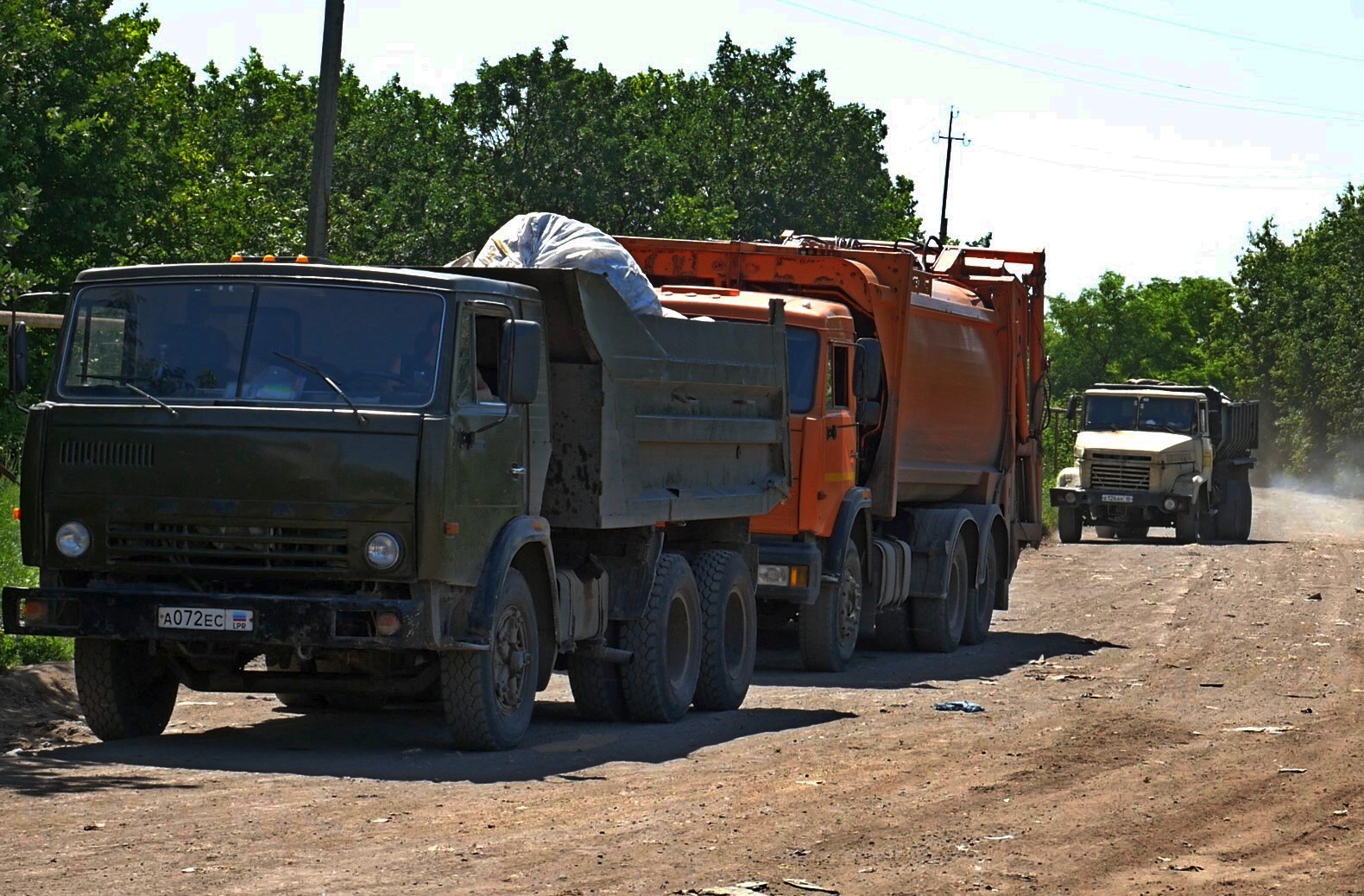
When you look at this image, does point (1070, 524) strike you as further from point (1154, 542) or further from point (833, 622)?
point (833, 622)

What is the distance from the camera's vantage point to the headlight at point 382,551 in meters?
9.62

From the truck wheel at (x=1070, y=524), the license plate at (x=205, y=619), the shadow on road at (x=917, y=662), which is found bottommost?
the shadow on road at (x=917, y=662)

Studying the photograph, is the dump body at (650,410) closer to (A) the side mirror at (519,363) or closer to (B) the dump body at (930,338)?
(A) the side mirror at (519,363)

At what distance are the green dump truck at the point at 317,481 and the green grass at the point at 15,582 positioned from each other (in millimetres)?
2788

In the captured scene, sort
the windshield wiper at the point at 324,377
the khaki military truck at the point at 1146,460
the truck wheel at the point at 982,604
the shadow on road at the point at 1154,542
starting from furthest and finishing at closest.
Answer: the khaki military truck at the point at 1146,460 < the shadow on road at the point at 1154,542 < the truck wheel at the point at 982,604 < the windshield wiper at the point at 324,377

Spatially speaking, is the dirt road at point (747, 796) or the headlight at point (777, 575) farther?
the headlight at point (777, 575)

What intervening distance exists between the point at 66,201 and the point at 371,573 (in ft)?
51.6

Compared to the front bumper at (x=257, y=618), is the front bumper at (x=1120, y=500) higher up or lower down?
higher up

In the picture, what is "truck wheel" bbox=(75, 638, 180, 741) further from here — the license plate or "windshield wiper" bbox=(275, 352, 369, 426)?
"windshield wiper" bbox=(275, 352, 369, 426)

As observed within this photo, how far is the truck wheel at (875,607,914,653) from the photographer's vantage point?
18562mm

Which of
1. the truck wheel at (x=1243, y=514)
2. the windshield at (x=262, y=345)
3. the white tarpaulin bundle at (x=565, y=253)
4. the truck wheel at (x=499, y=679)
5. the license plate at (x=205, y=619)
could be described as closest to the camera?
the license plate at (x=205, y=619)

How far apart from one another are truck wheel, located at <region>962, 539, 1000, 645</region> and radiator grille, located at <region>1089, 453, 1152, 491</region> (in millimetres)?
17288

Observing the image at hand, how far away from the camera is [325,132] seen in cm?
1797

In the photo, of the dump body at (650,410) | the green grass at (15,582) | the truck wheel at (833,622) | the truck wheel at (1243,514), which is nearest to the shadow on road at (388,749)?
the dump body at (650,410)
